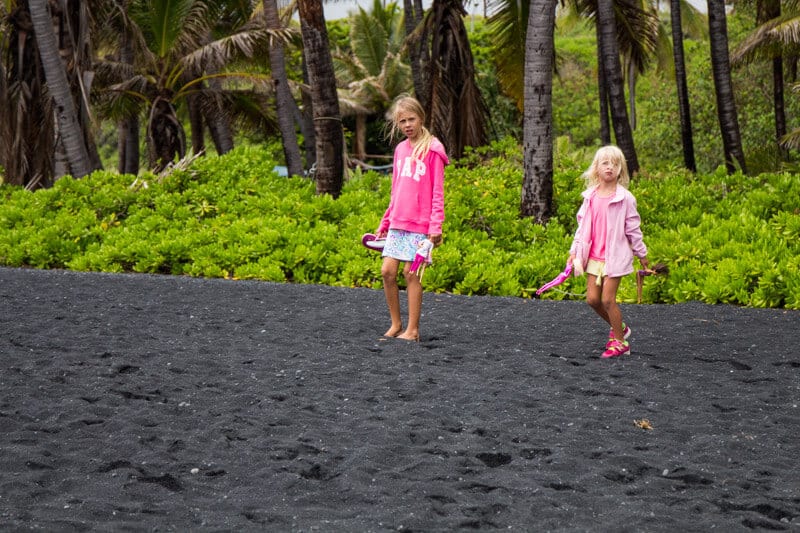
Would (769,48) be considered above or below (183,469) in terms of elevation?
above

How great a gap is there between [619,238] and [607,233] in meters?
0.08

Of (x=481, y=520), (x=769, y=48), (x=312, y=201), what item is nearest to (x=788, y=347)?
(x=481, y=520)

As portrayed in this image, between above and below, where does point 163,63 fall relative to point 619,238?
above

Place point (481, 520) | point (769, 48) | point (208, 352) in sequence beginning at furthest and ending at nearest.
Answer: point (769, 48), point (208, 352), point (481, 520)

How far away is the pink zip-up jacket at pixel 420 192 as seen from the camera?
6082 mm

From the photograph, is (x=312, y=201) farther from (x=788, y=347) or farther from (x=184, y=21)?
(x=184, y=21)

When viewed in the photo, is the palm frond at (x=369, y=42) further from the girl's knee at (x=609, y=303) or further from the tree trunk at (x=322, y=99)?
the girl's knee at (x=609, y=303)

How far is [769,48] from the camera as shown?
58.6 ft

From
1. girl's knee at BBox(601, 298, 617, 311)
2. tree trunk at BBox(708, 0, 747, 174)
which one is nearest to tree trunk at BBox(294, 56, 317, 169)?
tree trunk at BBox(708, 0, 747, 174)

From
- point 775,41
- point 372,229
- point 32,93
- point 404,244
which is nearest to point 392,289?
point 404,244

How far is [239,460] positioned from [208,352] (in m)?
2.15

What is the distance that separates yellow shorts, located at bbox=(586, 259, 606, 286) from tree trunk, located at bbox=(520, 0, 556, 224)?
5.18 meters

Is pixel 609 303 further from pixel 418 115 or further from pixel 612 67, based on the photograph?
pixel 612 67

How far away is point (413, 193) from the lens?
611cm
